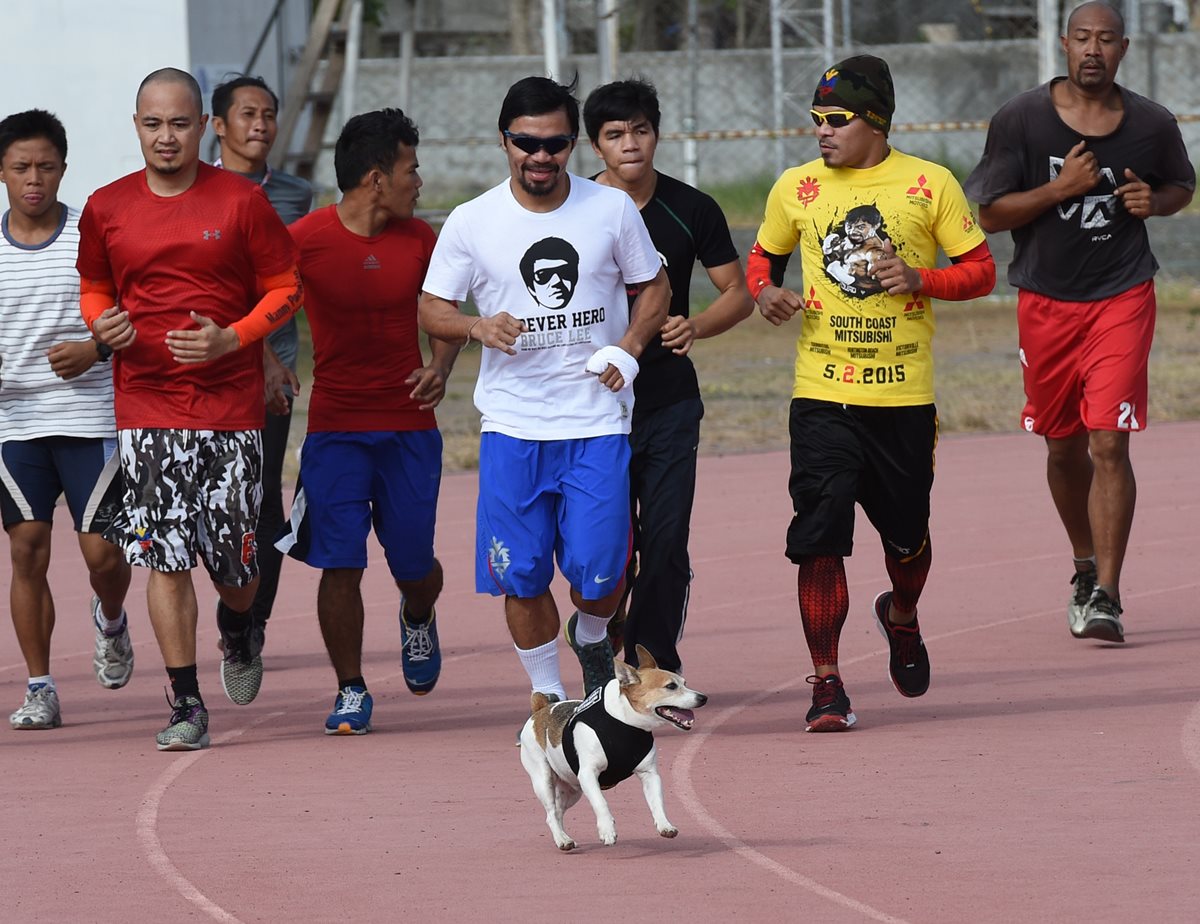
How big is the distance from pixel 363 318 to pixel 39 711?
1913 millimetres

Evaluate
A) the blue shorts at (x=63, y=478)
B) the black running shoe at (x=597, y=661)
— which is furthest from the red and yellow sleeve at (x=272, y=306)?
the black running shoe at (x=597, y=661)

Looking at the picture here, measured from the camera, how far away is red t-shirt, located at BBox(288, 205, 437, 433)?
8.00 meters

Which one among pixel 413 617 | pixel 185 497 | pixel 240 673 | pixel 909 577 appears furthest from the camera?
pixel 240 673

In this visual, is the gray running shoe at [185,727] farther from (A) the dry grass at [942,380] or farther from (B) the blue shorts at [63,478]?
(A) the dry grass at [942,380]

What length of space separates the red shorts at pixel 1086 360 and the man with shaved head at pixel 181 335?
3.41 metres

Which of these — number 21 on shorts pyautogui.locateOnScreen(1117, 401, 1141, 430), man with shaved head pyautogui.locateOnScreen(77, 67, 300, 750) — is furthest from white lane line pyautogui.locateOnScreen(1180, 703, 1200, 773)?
man with shaved head pyautogui.locateOnScreen(77, 67, 300, 750)

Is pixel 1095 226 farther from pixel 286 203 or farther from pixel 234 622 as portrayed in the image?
pixel 234 622

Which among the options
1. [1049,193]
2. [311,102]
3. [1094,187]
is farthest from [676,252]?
[311,102]

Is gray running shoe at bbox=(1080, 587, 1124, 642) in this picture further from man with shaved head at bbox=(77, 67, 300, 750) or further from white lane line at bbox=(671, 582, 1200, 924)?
man with shaved head at bbox=(77, 67, 300, 750)

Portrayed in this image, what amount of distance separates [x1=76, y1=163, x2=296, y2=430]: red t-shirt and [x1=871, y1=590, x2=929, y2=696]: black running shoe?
8.03ft

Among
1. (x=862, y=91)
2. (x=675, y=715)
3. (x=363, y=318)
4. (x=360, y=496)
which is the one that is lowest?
(x=675, y=715)

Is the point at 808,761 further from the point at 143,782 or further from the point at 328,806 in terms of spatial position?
the point at 143,782

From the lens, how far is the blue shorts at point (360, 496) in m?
8.02

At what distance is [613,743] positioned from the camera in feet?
19.4
